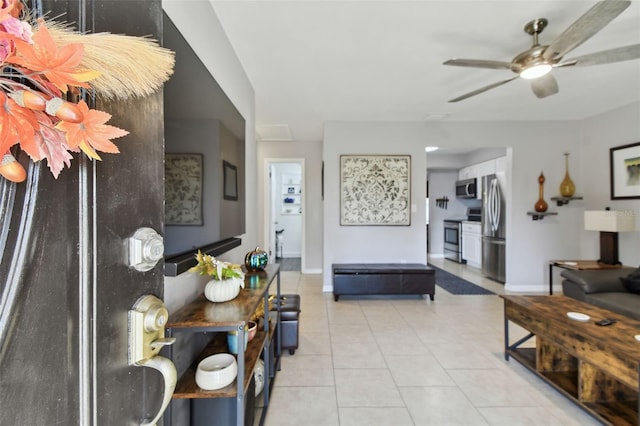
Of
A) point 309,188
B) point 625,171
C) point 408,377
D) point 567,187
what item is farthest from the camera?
point 309,188

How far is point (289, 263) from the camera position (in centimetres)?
667

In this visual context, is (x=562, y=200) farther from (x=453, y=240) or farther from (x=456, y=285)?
(x=453, y=240)

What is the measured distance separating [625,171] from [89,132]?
17.6 ft

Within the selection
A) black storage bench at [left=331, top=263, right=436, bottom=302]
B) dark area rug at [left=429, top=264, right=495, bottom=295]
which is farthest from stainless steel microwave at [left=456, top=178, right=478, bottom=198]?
black storage bench at [left=331, top=263, right=436, bottom=302]

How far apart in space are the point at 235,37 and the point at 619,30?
2.86 meters

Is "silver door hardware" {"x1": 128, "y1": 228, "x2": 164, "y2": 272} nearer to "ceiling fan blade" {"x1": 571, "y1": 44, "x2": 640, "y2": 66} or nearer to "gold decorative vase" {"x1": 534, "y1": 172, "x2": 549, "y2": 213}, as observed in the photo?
"ceiling fan blade" {"x1": 571, "y1": 44, "x2": 640, "y2": 66}

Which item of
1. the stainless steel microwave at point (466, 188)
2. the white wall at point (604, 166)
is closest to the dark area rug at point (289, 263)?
the stainless steel microwave at point (466, 188)

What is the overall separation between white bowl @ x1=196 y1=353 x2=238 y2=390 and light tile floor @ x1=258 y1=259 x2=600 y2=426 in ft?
2.23

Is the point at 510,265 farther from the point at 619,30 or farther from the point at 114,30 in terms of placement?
the point at 114,30

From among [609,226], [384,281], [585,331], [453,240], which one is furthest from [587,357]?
[453,240]

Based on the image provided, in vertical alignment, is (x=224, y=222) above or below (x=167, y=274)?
above

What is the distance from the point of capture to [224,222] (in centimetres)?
172

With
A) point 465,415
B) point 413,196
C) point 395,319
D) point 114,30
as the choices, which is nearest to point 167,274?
point 114,30

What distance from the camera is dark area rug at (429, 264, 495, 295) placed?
4.34 metres
